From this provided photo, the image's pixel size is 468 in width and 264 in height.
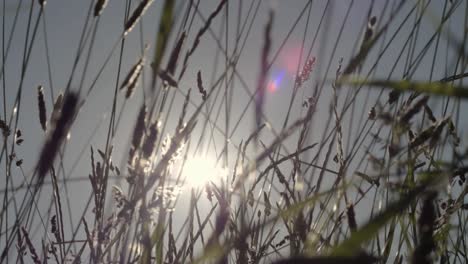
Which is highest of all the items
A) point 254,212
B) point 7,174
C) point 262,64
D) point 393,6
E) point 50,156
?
point 393,6

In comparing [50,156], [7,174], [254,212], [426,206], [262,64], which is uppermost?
[7,174]

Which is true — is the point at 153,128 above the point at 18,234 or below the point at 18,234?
below

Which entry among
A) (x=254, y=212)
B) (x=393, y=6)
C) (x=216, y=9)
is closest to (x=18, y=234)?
(x=254, y=212)

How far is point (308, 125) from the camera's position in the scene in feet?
4.86

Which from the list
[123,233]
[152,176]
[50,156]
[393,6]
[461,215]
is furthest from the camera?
[461,215]

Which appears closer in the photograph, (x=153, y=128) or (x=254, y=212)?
(x=153, y=128)

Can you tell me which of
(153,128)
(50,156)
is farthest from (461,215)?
(50,156)

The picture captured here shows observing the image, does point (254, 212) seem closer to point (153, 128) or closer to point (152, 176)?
point (152, 176)

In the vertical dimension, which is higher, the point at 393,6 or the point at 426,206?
the point at 393,6

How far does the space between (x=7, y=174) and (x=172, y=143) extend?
737 millimetres

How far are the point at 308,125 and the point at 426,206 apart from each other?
102cm

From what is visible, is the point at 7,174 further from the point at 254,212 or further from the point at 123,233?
the point at 254,212

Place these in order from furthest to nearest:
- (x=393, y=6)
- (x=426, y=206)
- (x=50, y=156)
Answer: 1. (x=393, y=6)
2. (x=50, y=156)
3. (x=426, y=206)

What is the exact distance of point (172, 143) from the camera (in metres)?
0.98
